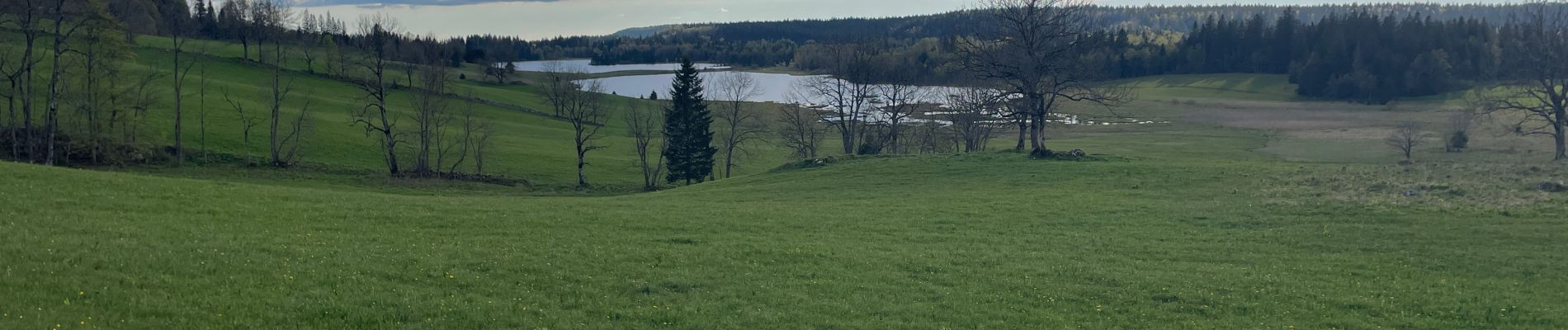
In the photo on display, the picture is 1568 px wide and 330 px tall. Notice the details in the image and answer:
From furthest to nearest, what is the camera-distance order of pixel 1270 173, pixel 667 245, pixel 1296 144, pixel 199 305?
pixel 1296 144
pixel 1270 173
pixel 667 245
pixel 199 305

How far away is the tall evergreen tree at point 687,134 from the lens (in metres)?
57.1

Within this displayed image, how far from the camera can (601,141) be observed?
80000 millimetres

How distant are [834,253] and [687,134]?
133ft

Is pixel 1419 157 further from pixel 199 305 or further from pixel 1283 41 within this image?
pixel 1283 41

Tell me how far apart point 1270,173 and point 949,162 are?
1181cm

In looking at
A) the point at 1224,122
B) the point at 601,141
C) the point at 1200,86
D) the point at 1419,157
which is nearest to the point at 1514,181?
the point at 1419,157

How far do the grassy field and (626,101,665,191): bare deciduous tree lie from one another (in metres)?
23.9

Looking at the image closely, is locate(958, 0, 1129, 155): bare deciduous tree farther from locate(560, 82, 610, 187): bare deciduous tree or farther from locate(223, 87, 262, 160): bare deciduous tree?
locate(223, 87, 262, 160): bare deciduous tree

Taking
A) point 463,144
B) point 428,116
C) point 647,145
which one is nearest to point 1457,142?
point 647,145

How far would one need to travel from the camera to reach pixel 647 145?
69.6 metres

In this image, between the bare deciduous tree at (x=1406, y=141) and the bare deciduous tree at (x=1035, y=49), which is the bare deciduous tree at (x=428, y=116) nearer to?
the bare deciduous tree at (x=1035, y=49)

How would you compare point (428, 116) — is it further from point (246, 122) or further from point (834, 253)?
point (834, 253)

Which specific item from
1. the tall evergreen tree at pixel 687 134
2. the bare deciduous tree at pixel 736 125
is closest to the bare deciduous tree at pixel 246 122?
the tall evergreen tree at pixel 687 134

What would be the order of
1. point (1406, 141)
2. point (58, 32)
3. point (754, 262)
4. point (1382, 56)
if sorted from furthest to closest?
point (1382, 56) < point (1406, 141) < point (58, 32) < point (754, 262)
